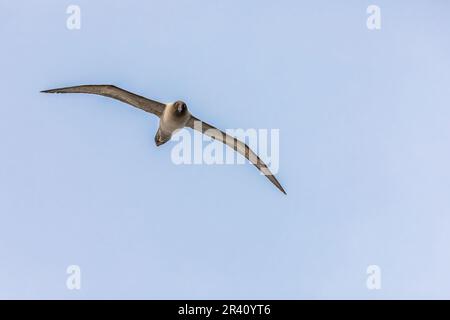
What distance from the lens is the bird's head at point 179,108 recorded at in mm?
14461

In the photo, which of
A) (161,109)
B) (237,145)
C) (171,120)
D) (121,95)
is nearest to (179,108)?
(171,120)

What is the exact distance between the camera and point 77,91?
15492 mm

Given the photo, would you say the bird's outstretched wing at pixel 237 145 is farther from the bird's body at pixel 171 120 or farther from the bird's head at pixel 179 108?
the bird's head at pixel 179 108

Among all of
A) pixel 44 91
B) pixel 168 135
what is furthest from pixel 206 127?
pixel 44 91

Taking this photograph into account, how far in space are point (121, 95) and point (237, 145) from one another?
343 cm

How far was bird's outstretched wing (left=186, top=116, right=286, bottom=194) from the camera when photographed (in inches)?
641

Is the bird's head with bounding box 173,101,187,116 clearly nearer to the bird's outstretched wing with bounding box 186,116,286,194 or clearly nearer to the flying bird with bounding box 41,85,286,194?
the flying bird with bounding box 41,85,286,194

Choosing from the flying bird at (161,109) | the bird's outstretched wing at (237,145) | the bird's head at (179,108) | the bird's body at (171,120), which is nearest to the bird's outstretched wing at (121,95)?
the flying bird at (161,109)

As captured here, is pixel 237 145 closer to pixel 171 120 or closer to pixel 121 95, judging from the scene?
pixel 171 120
